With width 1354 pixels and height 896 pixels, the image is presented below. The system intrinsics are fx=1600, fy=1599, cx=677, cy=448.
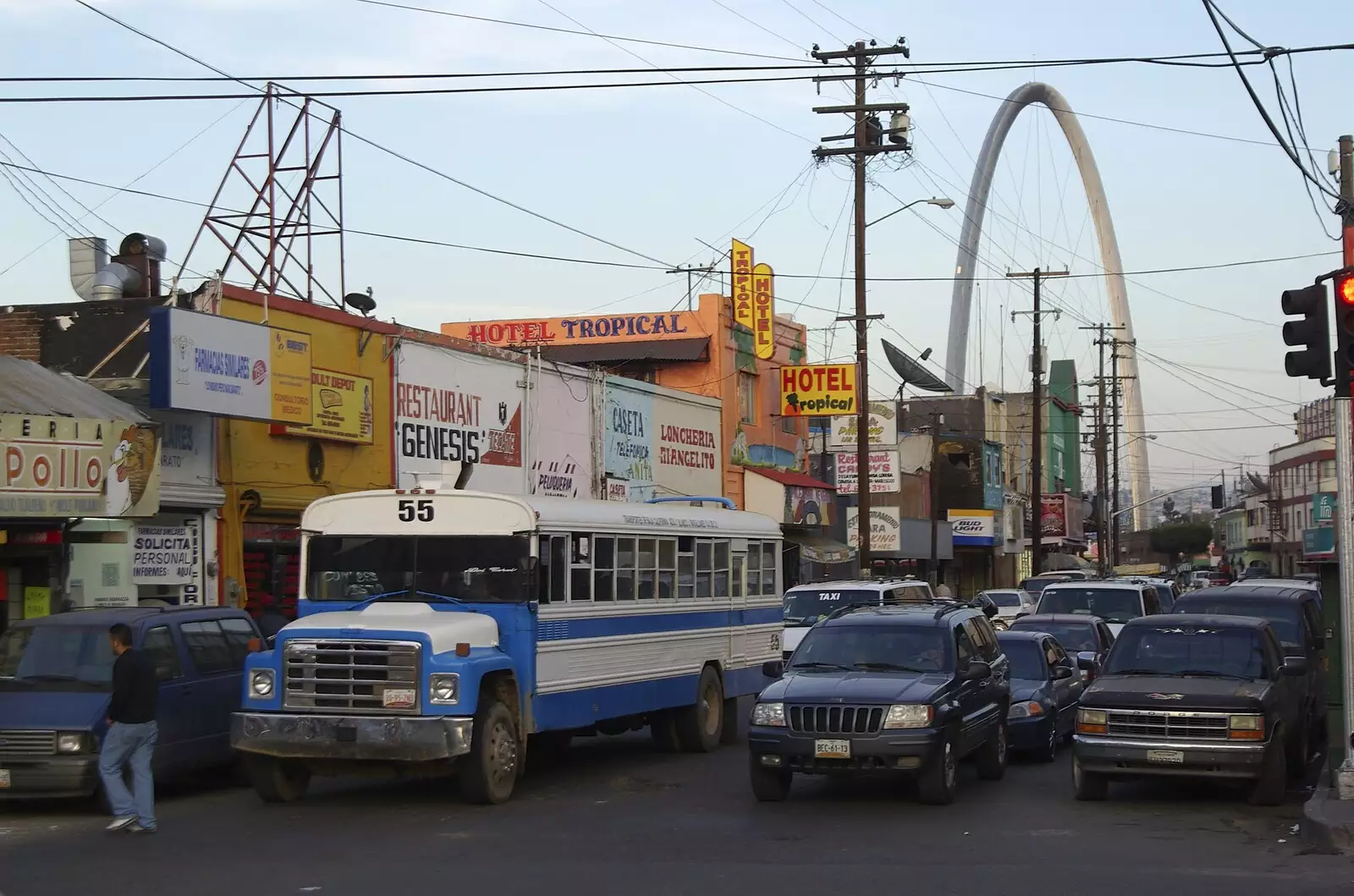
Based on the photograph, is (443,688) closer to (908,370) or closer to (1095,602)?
(1095,602)

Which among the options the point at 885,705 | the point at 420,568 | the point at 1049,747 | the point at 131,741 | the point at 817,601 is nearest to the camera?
the point at 131,741

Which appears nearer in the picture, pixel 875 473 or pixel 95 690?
pixel 95 690

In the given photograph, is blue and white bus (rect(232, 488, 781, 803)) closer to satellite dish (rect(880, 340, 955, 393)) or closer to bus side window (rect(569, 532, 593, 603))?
bus side window (rect(569, 532, 593, 603))

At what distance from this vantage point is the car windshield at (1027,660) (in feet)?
61.9

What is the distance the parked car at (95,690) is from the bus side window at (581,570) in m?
3.21

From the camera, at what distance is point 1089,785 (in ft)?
47.8

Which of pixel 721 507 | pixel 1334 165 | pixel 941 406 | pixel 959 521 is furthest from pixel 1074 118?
pixel 721 507

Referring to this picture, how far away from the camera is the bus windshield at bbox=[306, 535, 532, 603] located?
14789 millimetres

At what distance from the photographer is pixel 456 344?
2945cm

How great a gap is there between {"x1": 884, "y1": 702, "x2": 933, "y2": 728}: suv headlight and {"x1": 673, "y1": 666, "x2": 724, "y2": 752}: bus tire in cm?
534

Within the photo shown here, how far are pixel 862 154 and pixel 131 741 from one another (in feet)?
83.8

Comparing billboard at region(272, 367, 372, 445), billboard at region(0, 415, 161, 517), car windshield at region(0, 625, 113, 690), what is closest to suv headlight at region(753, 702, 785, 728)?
car windshield at region(0, 625, 113, 690)

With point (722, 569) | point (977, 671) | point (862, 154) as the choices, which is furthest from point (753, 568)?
point (862, 154)

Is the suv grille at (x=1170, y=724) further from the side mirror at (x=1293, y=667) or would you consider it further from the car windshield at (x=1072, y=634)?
the car windshield at (x=1072, y=634)
